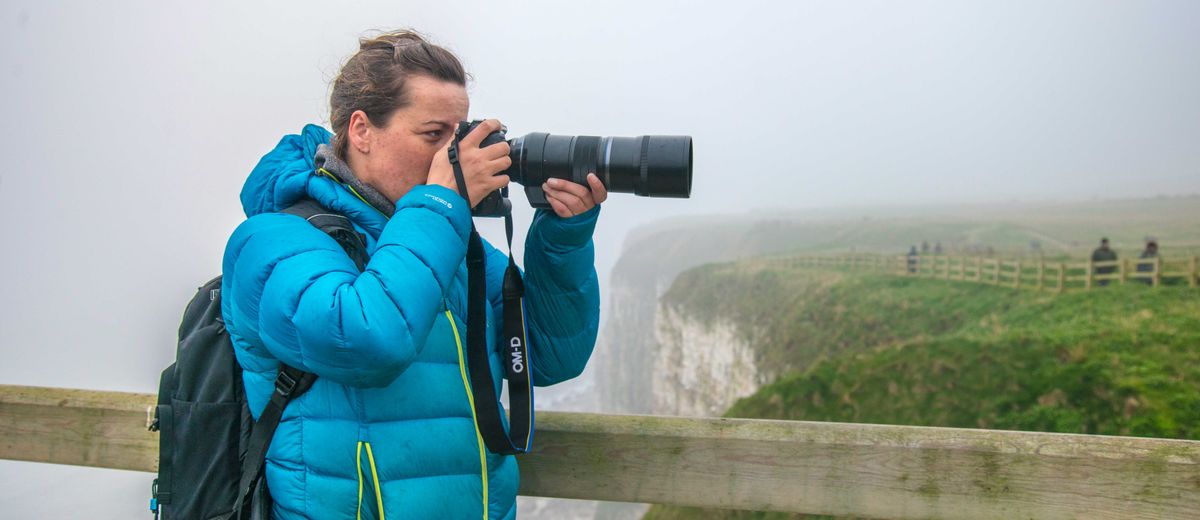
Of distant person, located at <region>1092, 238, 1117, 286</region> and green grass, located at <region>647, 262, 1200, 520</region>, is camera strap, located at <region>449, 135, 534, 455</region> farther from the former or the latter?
distant person, located at <region>1092, 238, 1117, 286</region>

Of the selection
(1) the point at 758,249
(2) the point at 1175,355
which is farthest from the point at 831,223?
(2) the point at 1175,355

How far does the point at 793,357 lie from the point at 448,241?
1147 inches

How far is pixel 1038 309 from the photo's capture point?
19.8m

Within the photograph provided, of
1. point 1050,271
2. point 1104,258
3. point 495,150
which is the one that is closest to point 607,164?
point 495,150

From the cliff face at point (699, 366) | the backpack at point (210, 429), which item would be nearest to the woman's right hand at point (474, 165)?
the backpack at point (210, 429)

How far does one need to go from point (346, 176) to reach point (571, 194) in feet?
1.59

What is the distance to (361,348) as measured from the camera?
4.14ft

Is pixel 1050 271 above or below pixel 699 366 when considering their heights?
above

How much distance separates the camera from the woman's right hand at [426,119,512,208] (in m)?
1.53

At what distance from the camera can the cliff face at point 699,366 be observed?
33.9 meters

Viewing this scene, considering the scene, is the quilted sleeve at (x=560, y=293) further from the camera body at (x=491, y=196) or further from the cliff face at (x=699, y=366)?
Result: the cliff face at (x=699, y=366)

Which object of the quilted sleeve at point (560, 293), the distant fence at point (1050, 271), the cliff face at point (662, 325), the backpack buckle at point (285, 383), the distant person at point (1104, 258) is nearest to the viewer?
the backpack buckle at point (285, 383)

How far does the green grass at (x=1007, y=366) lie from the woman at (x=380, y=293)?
964 cm

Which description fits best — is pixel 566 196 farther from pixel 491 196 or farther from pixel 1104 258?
pixel 1104 258
